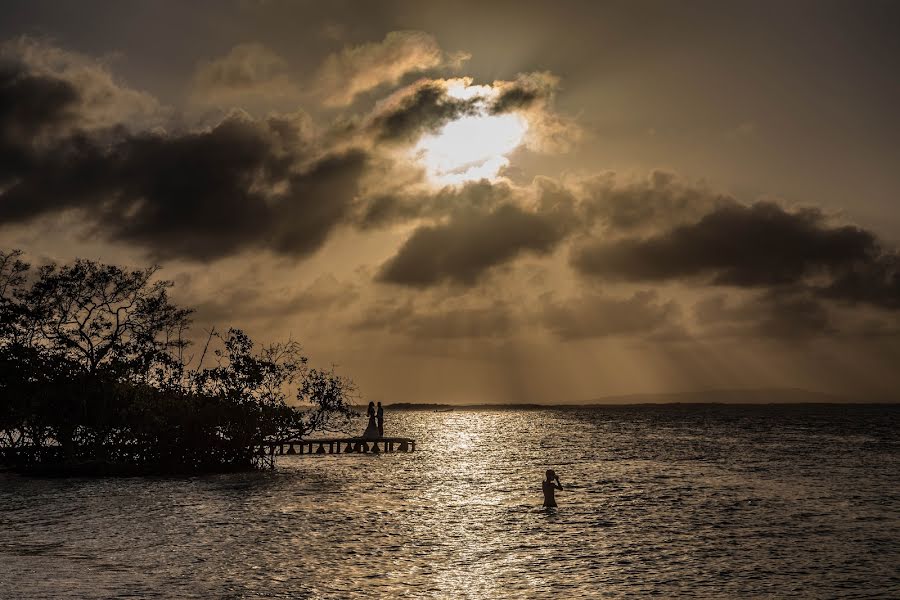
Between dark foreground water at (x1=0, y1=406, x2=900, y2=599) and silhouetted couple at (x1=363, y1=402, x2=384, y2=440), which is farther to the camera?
silhouetted couple at (x1=363, y1=402, x2=384, y2=440)

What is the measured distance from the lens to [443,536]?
28.4m

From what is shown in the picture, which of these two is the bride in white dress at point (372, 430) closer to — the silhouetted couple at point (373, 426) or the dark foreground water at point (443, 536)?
the silhouetted couple at point (373, 426)

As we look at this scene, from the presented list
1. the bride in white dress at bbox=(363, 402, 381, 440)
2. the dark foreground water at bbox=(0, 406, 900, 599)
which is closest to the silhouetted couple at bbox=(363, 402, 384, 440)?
the bride in white dress at bbox=(363, 402, 381, 440)

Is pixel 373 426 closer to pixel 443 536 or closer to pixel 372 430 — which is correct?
pixel 372 430

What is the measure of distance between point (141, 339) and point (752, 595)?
37.5 meters

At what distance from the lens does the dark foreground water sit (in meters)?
20.7

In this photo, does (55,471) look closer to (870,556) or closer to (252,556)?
(252,556)

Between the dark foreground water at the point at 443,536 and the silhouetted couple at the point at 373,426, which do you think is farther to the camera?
the silhouetted couple at the point at 373,426

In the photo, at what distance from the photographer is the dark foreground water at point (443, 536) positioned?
20.7 metres

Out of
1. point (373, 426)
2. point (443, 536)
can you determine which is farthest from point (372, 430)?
point (443, 536)

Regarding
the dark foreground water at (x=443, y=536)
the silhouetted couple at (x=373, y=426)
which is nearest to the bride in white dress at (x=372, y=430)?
the silhouetted couple at (x=373, y=426)

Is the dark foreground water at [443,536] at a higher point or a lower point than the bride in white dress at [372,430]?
lower

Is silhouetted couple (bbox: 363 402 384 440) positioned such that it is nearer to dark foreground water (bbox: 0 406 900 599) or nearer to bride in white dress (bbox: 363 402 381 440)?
bride in white dress (bbox: 363 402 381 440)

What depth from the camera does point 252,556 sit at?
23688 millimetres
